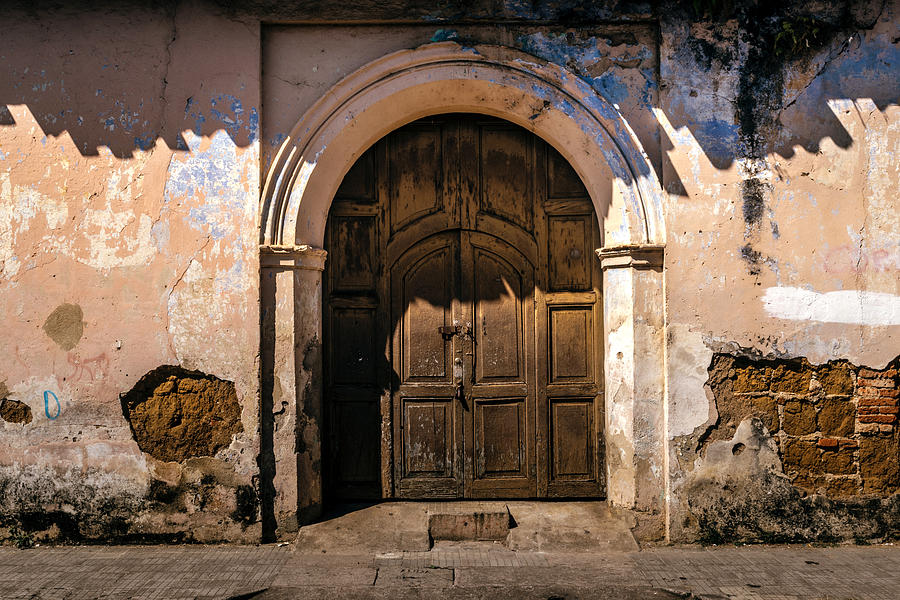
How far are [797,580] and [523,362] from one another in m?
2.16

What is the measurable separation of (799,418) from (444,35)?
3.48 meters

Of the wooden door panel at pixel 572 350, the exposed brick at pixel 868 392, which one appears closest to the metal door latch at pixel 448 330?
the wooden door panel at pixel 572 350

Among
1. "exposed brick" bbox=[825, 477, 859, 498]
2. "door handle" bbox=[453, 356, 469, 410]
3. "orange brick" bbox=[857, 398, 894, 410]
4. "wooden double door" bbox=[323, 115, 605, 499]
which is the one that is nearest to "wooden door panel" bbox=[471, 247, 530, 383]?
"wooden double door" bbox=[323, 115, 605, 499]

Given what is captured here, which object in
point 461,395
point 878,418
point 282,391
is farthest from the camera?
point 461,395

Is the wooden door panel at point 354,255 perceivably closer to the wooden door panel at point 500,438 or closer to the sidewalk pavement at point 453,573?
the wooden door panel at point 500,438

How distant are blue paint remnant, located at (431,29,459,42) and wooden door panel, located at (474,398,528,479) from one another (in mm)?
2567

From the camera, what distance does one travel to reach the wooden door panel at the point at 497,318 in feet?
16.1

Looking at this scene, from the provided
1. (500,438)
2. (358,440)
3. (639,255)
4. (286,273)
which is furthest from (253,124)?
(500,438)

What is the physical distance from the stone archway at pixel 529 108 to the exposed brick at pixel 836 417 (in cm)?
107

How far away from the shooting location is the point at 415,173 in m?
4.90

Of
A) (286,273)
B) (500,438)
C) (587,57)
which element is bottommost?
(500,438)

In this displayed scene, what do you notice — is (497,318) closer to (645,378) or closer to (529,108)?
(645,378)

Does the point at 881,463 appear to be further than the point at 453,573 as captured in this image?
Yes

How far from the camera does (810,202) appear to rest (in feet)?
14.3
